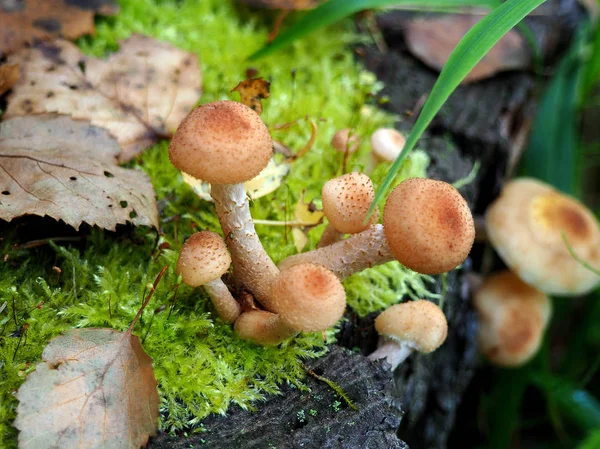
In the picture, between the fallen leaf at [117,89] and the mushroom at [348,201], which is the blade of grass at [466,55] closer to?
the mushroom at [348,201]

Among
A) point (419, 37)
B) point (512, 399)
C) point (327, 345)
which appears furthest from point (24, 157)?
point (512, 399)

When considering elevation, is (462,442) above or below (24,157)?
below

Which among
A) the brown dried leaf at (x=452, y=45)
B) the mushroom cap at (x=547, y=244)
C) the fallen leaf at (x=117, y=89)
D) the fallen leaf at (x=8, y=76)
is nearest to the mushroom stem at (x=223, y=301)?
the fallen leaf at (x=117, y=89)

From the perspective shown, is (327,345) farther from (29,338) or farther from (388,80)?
(388,80)

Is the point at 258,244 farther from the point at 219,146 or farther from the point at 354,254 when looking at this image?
the point at 219,146

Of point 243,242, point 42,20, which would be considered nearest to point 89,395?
point 243,242

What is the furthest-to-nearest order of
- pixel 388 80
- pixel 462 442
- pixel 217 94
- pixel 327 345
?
pixel 462 442 < pixel 388 80 < pixel 217 94 < pixel 327 345

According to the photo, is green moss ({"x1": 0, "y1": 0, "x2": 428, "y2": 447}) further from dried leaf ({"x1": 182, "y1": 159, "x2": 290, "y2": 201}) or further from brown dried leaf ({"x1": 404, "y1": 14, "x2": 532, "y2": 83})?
brown dried leaf ({"x1": 404, "y1": 14, "x2": 532, "y2": 83})
